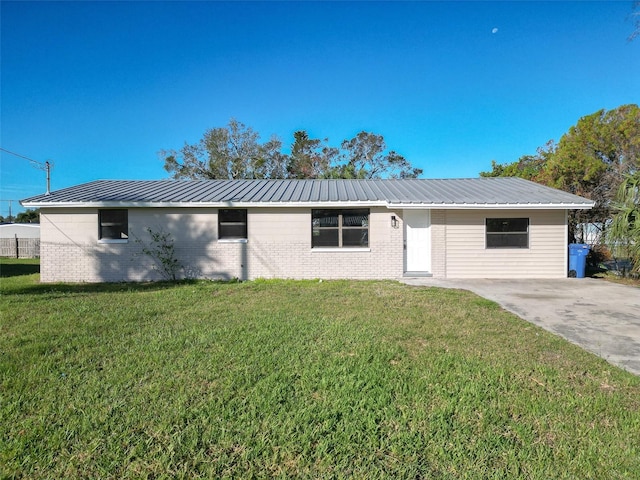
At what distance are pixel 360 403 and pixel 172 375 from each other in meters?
2.17

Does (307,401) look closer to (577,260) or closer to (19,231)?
(577,260)

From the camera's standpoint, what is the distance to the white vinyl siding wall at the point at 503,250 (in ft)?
38.1

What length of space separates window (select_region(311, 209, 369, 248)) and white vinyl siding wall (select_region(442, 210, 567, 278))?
8.97ft

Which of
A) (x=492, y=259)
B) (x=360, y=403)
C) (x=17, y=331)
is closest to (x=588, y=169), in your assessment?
(x=492, y=259)

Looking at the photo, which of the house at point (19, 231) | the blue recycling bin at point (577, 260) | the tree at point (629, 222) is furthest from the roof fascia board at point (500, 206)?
the house at point (19, 231)

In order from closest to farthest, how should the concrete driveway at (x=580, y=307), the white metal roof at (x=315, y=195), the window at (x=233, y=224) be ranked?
the concrete driveway at (x=580, y=307) → the white metal roof at (x=315, y=195) → the window at (x=233, y=224)

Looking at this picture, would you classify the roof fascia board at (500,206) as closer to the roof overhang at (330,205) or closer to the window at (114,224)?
the roof overhang at (330,205)

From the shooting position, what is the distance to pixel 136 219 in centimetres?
1143

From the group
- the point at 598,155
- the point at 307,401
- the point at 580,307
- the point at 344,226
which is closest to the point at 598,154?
the point at 598,155

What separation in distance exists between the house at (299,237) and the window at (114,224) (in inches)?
1.4

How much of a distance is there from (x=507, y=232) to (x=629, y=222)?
3.18 meters

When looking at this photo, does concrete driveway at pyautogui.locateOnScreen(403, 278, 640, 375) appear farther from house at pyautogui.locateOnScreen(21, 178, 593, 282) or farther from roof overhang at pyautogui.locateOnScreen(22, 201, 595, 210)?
roof overhang at pyautogui.locateOnScreen(22, 201, 595, 210)

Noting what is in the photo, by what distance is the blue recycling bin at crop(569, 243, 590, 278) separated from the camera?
11531 millimetres

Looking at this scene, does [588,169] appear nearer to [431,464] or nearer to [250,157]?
[431,464]
